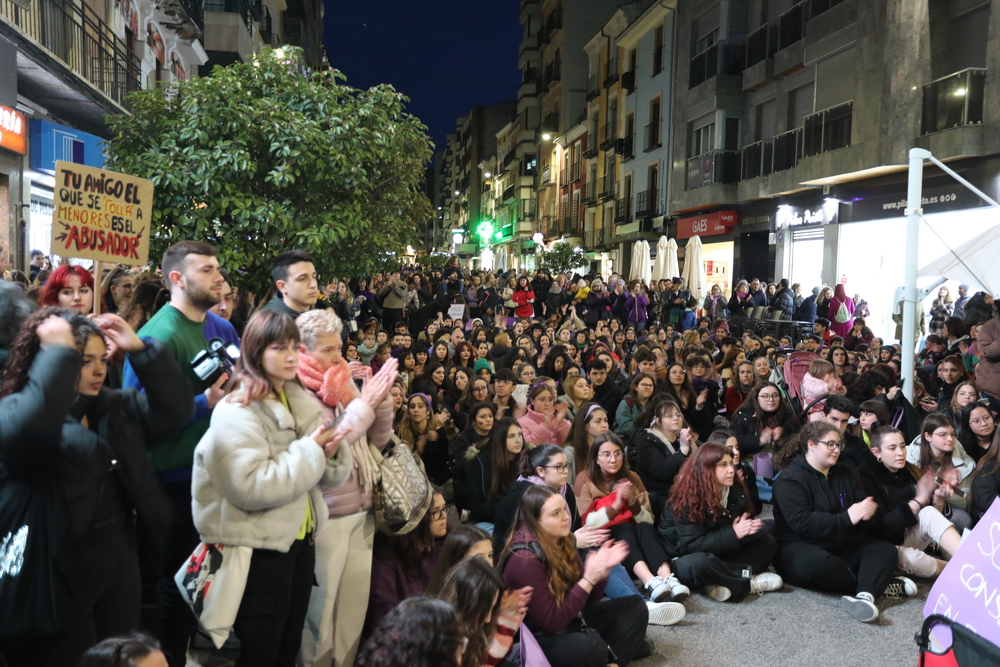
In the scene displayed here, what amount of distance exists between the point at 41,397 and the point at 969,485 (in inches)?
276

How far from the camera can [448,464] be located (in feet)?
25.9

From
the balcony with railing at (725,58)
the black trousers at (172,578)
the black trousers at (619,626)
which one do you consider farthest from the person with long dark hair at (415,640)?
the balcony with railing at (725,58)

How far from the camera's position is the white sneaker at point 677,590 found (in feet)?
19.1

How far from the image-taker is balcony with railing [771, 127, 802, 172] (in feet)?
74.5

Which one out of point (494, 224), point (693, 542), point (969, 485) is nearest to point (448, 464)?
point (693, 542)

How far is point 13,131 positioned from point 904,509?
12.5m

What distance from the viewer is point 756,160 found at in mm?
25219

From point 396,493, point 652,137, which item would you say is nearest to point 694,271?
point 652,137

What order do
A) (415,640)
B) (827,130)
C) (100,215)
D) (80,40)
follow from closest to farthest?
1. (415,640)
2. (100,215)
3. (80,40)
4. (827,130)

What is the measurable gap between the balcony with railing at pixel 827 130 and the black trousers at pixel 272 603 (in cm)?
1987

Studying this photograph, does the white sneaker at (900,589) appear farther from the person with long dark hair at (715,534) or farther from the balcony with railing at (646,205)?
the balcony with railing at (646,205)

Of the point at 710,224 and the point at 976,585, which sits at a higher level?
the point at 710,224

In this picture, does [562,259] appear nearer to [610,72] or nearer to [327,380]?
[610,72]

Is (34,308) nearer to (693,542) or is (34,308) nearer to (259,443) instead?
(259,443)
